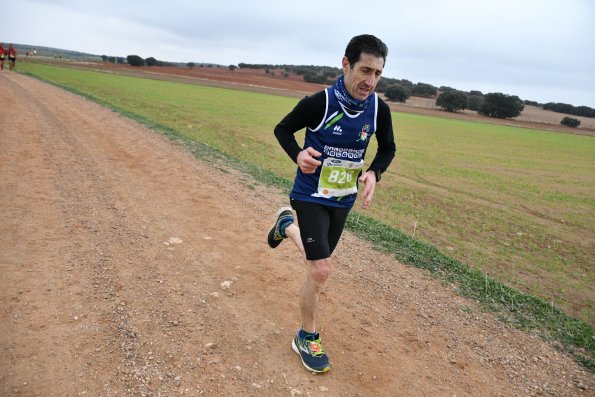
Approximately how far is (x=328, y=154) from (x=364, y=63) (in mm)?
693

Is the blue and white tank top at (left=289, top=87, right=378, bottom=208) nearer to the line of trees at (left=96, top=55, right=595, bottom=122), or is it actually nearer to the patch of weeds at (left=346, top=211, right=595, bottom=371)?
the patch of weeds at (left=346, top=211, right=595, bottom=371)

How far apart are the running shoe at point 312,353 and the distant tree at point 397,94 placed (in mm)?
93746

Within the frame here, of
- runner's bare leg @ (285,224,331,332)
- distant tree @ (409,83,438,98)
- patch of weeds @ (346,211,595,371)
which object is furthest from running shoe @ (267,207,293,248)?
distant tree @ (409,83,438,98)

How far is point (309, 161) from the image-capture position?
9.34 ft

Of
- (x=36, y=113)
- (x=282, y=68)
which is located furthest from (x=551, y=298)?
(x=282, y=68)

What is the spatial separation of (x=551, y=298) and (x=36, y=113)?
14.8m

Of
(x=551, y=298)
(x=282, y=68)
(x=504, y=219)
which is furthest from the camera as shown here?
(x=282, y=68)

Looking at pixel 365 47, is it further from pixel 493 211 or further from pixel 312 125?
pixel 493 211

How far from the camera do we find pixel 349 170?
3158 millimetres

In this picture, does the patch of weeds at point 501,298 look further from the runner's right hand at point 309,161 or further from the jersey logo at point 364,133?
the runner's right hand at point 309,161

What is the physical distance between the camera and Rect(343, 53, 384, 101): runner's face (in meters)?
2.86

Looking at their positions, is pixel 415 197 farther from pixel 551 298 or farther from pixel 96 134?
pixel 96 134

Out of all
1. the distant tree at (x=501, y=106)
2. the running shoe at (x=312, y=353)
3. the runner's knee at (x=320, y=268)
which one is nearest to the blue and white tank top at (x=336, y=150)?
the runner's knee at (x=320, y=268)

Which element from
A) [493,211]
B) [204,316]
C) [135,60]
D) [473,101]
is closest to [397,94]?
A: [473,101]
